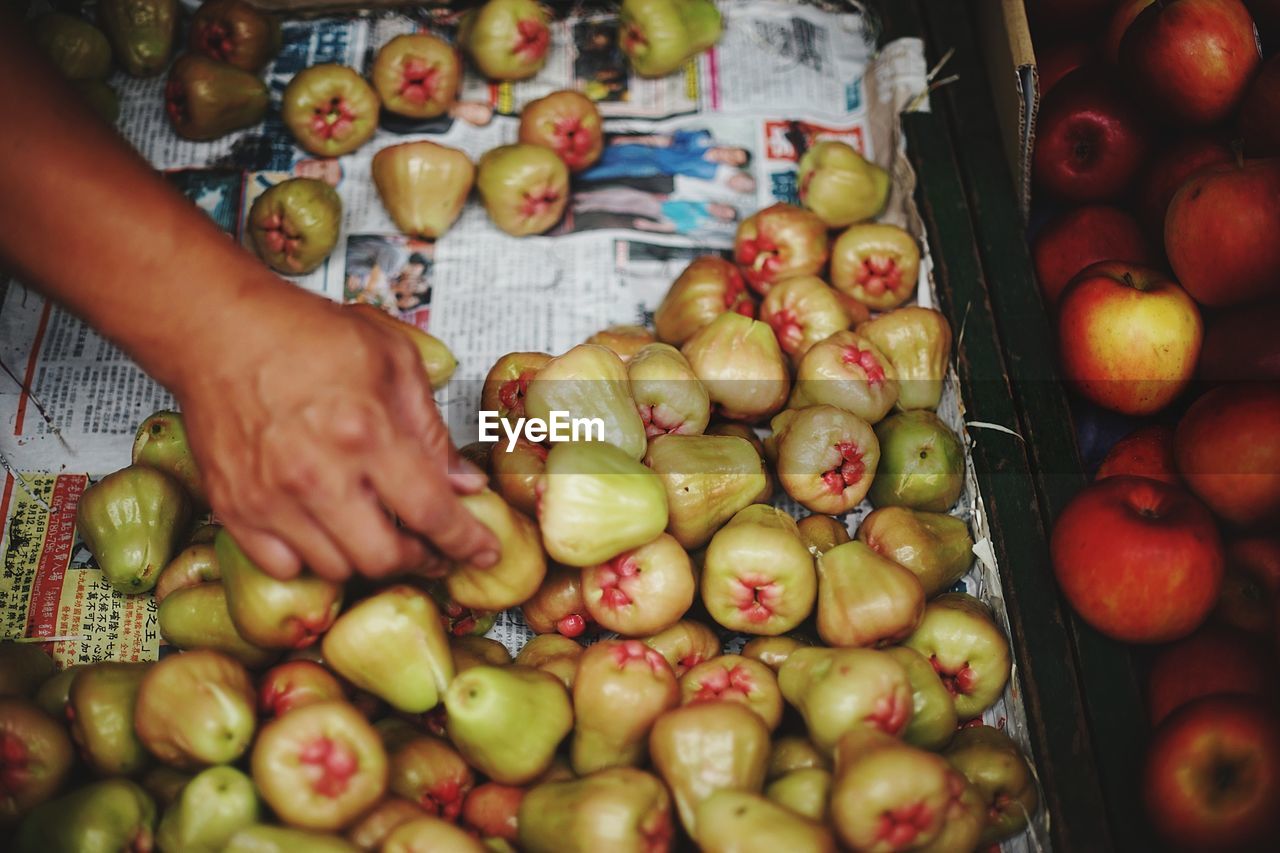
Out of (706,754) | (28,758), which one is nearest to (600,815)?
(706,754)

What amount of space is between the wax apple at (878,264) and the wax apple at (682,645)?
1095 millimetres

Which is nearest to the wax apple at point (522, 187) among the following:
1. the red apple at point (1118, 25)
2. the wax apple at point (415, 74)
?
the wax apple at point (415, 74)

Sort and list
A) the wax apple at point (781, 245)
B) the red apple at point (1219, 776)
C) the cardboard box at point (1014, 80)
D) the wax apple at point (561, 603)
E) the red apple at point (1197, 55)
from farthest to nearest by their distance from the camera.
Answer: the wax apple at point (781, 245) → the cardboard box at point (1014, 80) → the red apple at point (1197, 55) → the wax apple at point (561, 603) → the red apple at point (1219, 776)

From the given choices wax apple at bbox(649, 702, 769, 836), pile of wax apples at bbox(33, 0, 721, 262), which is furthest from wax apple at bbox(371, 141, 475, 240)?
wax apple at bbox(649, 702, 769, 836)

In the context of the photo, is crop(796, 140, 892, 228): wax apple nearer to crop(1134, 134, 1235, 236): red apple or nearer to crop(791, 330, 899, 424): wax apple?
crop(791, 330, 899, 424): wax apple

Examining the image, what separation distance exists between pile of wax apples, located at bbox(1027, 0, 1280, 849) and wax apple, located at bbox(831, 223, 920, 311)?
1.08 feet

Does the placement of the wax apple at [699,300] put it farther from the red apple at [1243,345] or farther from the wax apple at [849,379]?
the red apple at [1243,345]

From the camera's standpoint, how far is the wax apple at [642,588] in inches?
73.6

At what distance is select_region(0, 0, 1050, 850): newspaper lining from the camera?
2188 mm

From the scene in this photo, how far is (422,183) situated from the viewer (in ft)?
8.69

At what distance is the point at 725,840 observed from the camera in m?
1.44

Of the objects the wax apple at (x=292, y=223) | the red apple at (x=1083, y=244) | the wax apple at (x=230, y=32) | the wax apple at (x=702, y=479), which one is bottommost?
the wax apple at (x=702, y=479)

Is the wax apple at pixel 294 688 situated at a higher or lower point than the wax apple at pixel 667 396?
lower

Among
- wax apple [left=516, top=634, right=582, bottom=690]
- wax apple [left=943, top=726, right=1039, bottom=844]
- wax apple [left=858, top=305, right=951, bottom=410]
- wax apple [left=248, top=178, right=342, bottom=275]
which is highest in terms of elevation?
wax apple [left=248, top=178, right=342, bottom=275]
